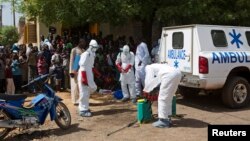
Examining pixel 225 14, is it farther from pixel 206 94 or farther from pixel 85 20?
pixel 85 20

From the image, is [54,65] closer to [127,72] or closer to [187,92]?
[127,72]

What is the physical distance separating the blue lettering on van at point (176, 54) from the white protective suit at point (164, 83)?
1853 mm

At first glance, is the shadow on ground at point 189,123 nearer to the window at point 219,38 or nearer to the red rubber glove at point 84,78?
the window at point 219,38

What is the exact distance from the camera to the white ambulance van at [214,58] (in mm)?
9836

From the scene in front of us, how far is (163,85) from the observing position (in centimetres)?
846

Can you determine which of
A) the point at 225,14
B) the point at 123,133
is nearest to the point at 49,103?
the point at 123,133

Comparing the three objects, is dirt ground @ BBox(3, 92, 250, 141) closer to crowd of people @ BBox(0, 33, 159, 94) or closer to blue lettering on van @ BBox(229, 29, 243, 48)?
blue lettering on van @ BBox(229, 29, 243, 48)

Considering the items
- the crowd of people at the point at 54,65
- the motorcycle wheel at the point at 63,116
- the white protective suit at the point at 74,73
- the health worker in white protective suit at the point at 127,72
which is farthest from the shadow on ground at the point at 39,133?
the crowd of people at the point at 54,65

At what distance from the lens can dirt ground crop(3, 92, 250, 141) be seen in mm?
8062

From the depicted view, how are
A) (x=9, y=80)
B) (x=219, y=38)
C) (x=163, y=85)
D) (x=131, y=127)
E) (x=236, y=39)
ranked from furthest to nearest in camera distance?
(x=9, y=80) < (x=236, y=39) < (x=219, y=38) < (x=131, y=127) < (x=163, y=85)

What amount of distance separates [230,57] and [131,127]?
3.05m

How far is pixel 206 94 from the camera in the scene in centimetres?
1263

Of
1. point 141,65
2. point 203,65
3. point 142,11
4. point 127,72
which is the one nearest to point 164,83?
point 203,65

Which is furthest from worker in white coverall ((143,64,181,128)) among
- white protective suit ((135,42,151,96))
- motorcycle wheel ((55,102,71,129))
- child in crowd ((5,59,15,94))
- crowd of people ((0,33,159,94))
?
child in crowd ((5,59,15,94))
